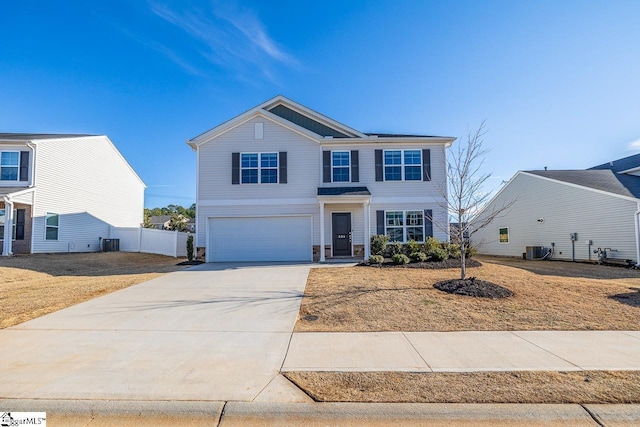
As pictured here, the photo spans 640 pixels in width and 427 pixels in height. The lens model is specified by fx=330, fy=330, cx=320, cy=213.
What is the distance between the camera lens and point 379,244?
14.3 meters

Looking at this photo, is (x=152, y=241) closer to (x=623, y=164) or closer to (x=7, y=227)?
(x=7, y=227)

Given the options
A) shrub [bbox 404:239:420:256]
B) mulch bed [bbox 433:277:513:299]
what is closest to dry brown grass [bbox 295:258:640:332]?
mulch bed [bbox 433:277:513:299]

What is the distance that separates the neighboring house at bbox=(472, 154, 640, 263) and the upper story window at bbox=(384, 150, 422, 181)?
5.00 m

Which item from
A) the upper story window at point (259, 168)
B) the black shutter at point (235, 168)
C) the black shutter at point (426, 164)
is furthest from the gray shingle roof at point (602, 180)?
the black shutter at point (235, 168)

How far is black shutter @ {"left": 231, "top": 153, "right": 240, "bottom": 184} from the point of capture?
51.1 feet

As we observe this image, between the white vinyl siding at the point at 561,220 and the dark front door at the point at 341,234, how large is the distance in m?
5.73

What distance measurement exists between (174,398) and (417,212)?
45.8 feet

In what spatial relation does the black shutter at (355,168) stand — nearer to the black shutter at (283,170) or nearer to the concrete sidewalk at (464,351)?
the black shutter at (283,170)

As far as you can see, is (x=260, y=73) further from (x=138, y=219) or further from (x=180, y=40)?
(x=138, y=219)

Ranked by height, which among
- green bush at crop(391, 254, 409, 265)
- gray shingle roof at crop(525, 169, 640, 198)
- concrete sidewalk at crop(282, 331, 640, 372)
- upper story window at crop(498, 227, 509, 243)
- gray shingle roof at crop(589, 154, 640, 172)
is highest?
gray shingle roof at crop(589, 154, 640, 172)

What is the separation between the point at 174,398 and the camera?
326 centimetres

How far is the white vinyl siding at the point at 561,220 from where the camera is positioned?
14.7 meters

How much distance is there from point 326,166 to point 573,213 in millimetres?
13114

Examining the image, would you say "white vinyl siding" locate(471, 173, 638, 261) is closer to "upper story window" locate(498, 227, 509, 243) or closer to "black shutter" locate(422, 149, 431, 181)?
"upper story window" locate(498, 227, 509, 243)
